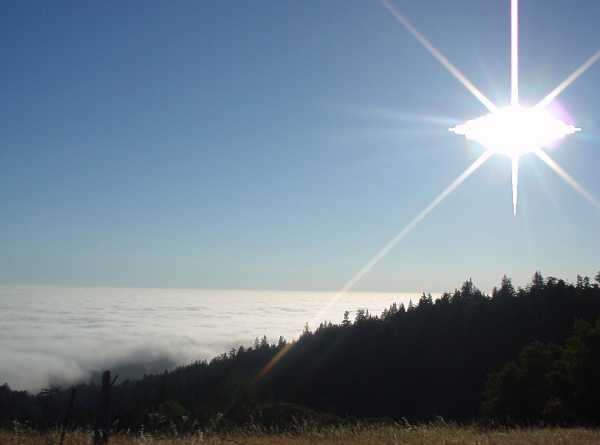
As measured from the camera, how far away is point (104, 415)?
1016 cm

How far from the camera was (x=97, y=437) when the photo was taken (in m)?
10.1

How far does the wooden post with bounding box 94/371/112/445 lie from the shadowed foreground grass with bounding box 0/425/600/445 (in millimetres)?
377

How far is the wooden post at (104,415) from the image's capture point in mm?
10047

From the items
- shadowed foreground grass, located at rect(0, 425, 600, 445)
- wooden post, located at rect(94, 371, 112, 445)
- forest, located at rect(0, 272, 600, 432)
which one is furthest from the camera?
forest, located at rect(0, 272, 600, 432)

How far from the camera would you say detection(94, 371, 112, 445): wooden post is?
33.0ft

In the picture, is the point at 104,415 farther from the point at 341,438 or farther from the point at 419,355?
the point at 419,355

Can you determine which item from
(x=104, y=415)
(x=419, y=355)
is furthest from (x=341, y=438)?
(x=419, y=355)

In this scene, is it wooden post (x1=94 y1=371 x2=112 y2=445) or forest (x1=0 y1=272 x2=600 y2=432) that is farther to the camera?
forest (x1=0 y1=272 x2=600 y2=432)

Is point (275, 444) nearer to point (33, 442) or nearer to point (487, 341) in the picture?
point (33, 442)

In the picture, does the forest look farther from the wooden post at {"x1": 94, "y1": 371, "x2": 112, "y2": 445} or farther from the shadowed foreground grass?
the wooden post at {"x1": 94, "y1": 371, "x2": 112, "y2": 445}

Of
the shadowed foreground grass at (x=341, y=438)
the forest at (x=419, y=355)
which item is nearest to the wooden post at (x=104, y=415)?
the shadowed foreground grass at (x=341, y=438)

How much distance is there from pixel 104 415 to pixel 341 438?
5.20 metres

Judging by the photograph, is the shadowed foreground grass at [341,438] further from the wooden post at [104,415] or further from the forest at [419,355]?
the forest at [419,355]

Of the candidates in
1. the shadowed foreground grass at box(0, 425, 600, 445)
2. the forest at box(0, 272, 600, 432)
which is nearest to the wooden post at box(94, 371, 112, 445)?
the shadowed foreground grass at box(0, 425, 600, 445)
